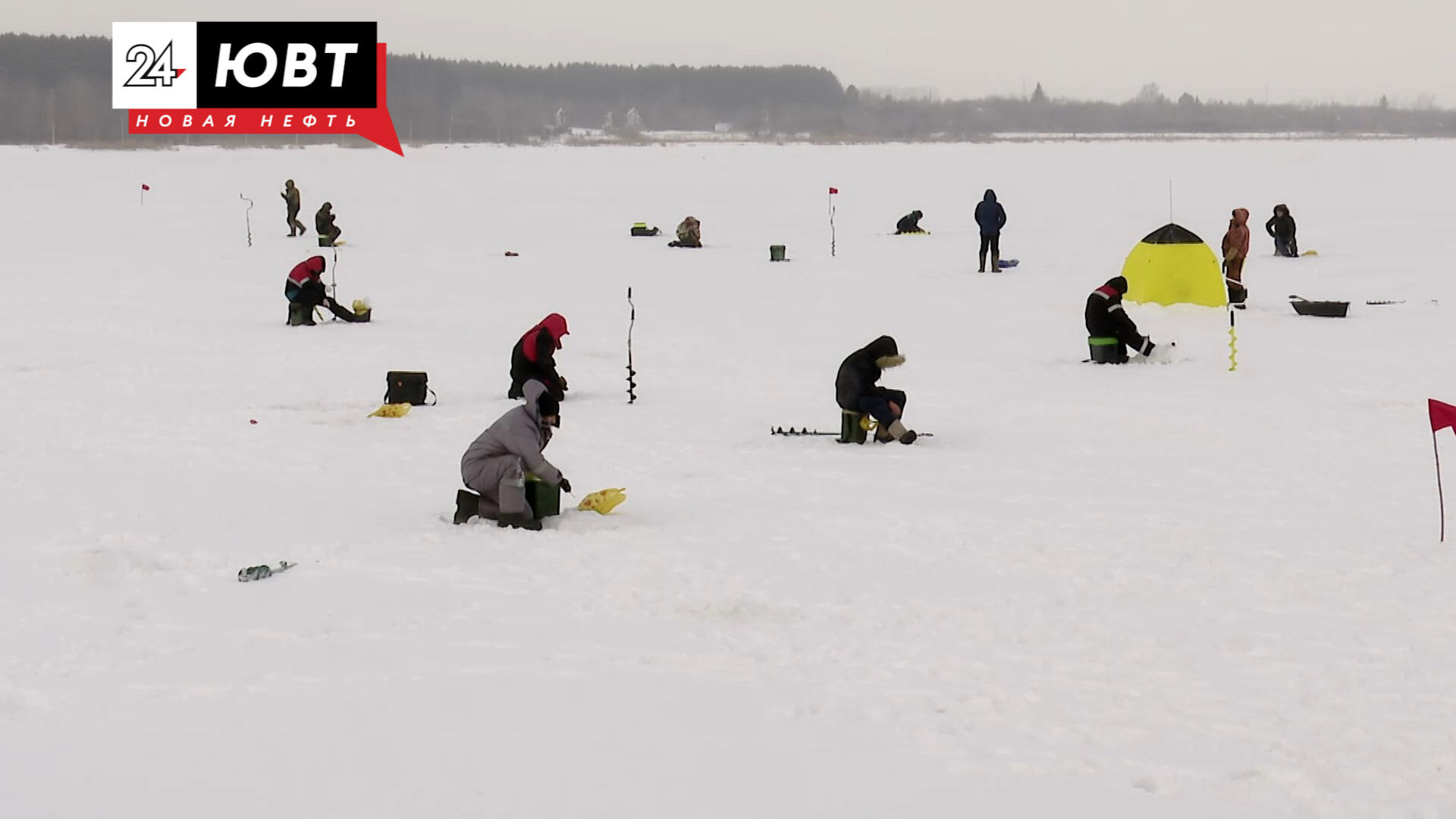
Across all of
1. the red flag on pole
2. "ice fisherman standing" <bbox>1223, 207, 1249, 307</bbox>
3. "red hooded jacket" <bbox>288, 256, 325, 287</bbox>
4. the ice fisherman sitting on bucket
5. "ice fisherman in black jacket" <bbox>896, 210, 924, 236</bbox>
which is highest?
"ice fisherman in black jacket" <bbox>896, 210, 924, 236</bbox>

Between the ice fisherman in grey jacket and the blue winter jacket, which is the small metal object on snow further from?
the blue winter jacket

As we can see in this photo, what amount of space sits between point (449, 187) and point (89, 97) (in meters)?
99.9

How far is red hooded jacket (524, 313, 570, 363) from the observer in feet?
38.5

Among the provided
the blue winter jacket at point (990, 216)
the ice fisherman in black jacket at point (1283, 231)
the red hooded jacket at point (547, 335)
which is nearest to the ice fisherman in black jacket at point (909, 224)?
the blue winter jacket at point (990, 216)

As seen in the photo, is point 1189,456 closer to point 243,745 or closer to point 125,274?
point 243,745

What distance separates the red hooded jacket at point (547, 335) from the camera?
1173cm

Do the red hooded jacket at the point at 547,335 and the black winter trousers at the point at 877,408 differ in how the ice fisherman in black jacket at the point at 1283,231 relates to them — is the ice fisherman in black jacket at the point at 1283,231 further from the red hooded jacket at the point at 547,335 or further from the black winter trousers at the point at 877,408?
the red hooded jacket at the point at 547,335

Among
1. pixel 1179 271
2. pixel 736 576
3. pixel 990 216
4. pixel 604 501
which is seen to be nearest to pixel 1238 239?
pixel 1179 271

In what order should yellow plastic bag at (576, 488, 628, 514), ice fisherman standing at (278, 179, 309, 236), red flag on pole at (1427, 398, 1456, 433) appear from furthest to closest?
1. ice fisherman standing at (278, 179, 309, 236)
2. yellow plastic bag at (576, 488, 628, 514)
3. red flag on pole at (1427, 398, 1456, 433)

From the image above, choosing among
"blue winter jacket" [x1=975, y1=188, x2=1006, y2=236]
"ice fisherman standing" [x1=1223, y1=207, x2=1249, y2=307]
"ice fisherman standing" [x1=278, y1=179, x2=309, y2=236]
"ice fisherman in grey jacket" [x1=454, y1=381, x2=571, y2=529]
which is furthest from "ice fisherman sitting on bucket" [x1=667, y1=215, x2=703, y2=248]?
"ice fisherman in grey jacket" [x1=454, y1=381, x2=571, y2=529]

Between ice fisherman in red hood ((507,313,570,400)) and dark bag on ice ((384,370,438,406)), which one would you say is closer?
ice fisherman in red hood ((507,313,570,400))

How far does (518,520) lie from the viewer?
857 centimetres

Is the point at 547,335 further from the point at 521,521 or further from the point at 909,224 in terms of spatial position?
the point at 909,224

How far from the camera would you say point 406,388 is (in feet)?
41.5
